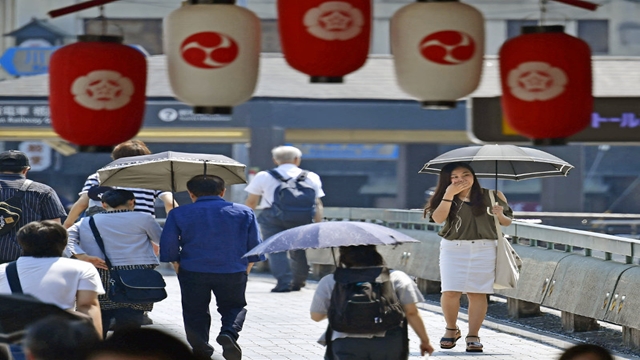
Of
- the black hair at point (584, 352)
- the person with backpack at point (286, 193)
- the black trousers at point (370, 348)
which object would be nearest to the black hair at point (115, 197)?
the black trousers at point (370, 348)

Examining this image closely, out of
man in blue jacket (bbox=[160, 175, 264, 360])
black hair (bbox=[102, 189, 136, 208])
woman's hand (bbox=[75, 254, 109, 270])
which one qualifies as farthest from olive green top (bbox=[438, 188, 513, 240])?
woman's hand (bbox=[75, 254, 109, 270])

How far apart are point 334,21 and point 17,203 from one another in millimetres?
5564

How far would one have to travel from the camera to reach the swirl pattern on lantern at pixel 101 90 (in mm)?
5418

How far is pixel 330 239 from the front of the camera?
7.89 meters

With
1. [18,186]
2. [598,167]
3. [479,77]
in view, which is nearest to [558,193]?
[598,167]

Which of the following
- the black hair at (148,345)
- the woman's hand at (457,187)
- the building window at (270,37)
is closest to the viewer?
the black hair at (148,345)

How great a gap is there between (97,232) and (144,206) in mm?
1133

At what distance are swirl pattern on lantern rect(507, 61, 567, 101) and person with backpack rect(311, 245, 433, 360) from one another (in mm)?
2326

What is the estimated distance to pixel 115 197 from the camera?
9711mm

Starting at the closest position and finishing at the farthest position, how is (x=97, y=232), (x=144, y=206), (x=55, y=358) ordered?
(x=55, y=358) → (x=97, y=232) → (x=144, y=206)

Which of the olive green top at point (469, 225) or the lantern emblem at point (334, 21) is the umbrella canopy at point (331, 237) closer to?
the lantern emblem at point (334, 21)

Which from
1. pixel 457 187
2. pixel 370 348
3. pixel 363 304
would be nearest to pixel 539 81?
pixel 363 304

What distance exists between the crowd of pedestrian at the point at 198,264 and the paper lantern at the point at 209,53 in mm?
1075

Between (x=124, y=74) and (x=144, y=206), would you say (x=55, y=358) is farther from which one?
(x=144, y=206)
